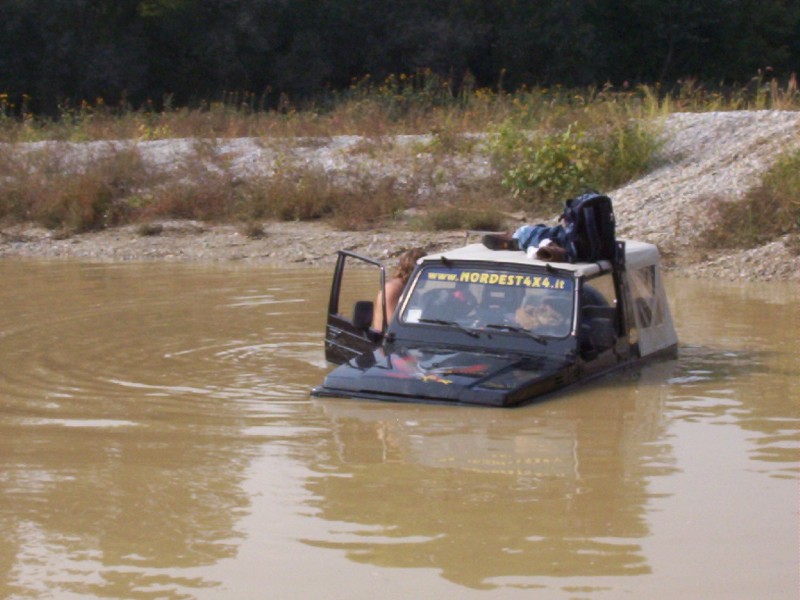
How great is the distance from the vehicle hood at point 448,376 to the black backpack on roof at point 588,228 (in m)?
0.96

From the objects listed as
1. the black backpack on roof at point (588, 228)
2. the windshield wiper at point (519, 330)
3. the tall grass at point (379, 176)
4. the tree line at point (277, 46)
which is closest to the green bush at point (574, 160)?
the tall grass at point (379, 176)

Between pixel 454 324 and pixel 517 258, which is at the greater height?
pixel 517 258

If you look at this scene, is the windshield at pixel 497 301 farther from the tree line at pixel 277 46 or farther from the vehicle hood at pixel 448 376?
the tree line at pixel 277 46

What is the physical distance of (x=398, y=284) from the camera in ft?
34.4

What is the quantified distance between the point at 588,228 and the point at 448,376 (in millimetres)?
1737

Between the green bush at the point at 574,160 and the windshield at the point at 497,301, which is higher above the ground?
the green bush at the point at 574,160

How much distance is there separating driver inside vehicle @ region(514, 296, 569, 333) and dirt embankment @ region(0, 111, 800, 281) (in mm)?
8504

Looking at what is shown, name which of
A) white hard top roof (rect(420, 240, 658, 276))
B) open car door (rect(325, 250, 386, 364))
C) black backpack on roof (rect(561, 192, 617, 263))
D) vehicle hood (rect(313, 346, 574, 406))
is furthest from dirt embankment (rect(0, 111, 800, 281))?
vehicle hood (rect(313, 346, 574, 406))

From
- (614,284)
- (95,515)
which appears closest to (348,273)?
(614,284)

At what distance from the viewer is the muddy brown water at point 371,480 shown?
232 inches

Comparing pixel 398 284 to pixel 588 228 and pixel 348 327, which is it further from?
pixel 588 228

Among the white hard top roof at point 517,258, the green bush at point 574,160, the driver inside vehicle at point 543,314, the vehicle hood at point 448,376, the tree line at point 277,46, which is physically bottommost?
the vehicle hood at point 448,376

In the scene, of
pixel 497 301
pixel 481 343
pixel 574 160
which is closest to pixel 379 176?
pixel 574 160

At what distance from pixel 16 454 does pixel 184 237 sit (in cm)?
1326
